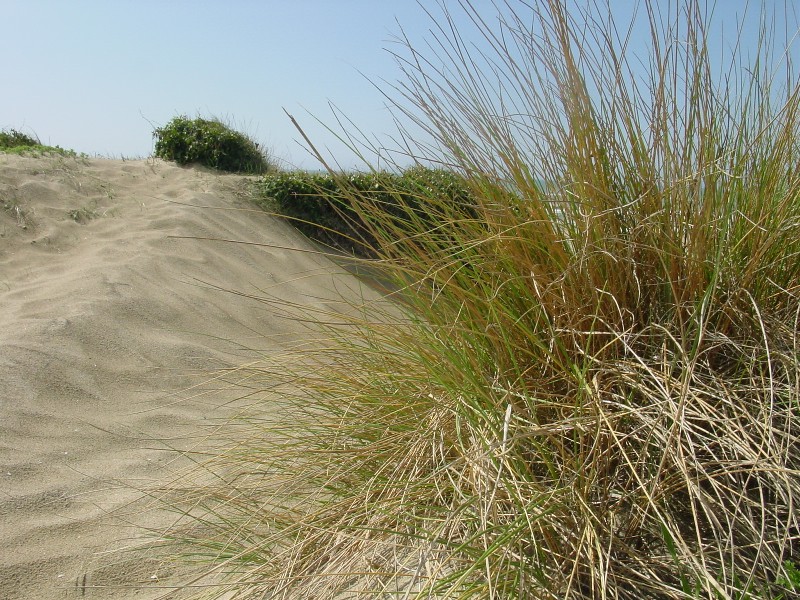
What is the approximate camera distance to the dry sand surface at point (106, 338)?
2.63 meters

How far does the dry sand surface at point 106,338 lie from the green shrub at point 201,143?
0.88ft

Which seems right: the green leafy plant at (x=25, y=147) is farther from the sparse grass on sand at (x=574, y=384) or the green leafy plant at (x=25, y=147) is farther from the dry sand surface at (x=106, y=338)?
the sparse grass on sand at (x=574, y=384)

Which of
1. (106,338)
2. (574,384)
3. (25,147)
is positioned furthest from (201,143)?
(574,384)

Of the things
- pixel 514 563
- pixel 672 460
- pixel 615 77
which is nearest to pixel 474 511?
pixel 514 563

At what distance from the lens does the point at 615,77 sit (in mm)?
2160

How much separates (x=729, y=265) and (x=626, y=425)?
0.54 m

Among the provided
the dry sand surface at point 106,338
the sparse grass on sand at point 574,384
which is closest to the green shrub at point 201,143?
the dry sand surface at point 106,338

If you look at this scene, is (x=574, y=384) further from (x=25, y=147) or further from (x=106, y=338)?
(x=25, y=147)

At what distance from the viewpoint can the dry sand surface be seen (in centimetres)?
263

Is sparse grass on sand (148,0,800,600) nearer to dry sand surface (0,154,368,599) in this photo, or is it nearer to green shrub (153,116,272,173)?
dry sand surface (0,154,368,599)

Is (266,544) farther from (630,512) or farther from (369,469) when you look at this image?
(630,512)

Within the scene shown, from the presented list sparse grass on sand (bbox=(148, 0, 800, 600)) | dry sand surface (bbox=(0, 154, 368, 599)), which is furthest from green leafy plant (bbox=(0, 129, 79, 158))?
sparse grass on sand (bbox=(148, 0, 800, 600))

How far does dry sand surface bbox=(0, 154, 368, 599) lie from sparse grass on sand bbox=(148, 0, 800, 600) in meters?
0.57

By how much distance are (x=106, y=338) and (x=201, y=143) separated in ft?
15.3
